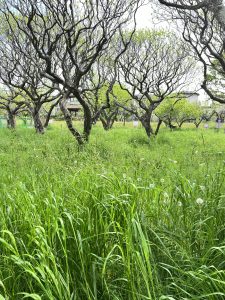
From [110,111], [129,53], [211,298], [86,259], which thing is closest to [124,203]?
[86,259]

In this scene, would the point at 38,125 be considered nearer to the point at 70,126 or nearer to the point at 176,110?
the point at 70,126

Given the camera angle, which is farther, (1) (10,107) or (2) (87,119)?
(1) (10,107)

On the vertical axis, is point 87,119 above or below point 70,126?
above

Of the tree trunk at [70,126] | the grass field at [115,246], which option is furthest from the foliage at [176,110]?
the grass field at [115,246]

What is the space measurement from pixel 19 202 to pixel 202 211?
142 cm

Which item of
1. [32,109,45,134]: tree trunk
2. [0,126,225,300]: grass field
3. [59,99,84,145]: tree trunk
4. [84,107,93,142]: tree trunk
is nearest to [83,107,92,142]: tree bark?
[84,107,93,142]: tree trunk

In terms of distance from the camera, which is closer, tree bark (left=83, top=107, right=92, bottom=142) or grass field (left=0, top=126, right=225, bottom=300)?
grass field (left=0, top=126, right=225, bottom=300)

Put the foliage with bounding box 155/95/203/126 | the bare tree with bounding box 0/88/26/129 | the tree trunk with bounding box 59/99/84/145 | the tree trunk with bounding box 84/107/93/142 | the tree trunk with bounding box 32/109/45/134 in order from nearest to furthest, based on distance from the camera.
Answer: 1. the tree trunk with bounding box 59/99/84/145
2. the tree trunk with bounding box 84/107/93/142
3. the tree trunk with bounding box 32/109/45/134
4. the bare tree with bounding box 0/88/26/129
5. the foliage with bounding box 155/95/203/126

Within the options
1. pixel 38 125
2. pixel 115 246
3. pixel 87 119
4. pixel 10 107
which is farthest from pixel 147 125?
pixel 115 246

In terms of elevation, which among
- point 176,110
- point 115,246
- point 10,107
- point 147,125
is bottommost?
point 115,246

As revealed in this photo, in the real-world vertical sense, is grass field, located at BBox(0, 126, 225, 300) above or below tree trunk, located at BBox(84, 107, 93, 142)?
below

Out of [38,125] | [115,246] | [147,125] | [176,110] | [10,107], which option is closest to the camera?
[115,246]

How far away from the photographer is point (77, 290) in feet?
5.59

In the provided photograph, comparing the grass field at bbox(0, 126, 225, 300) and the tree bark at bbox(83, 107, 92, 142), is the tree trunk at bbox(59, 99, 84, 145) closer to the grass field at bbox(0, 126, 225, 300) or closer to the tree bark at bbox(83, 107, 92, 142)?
the tree bark at bbox(83, 107, 92, 142)
